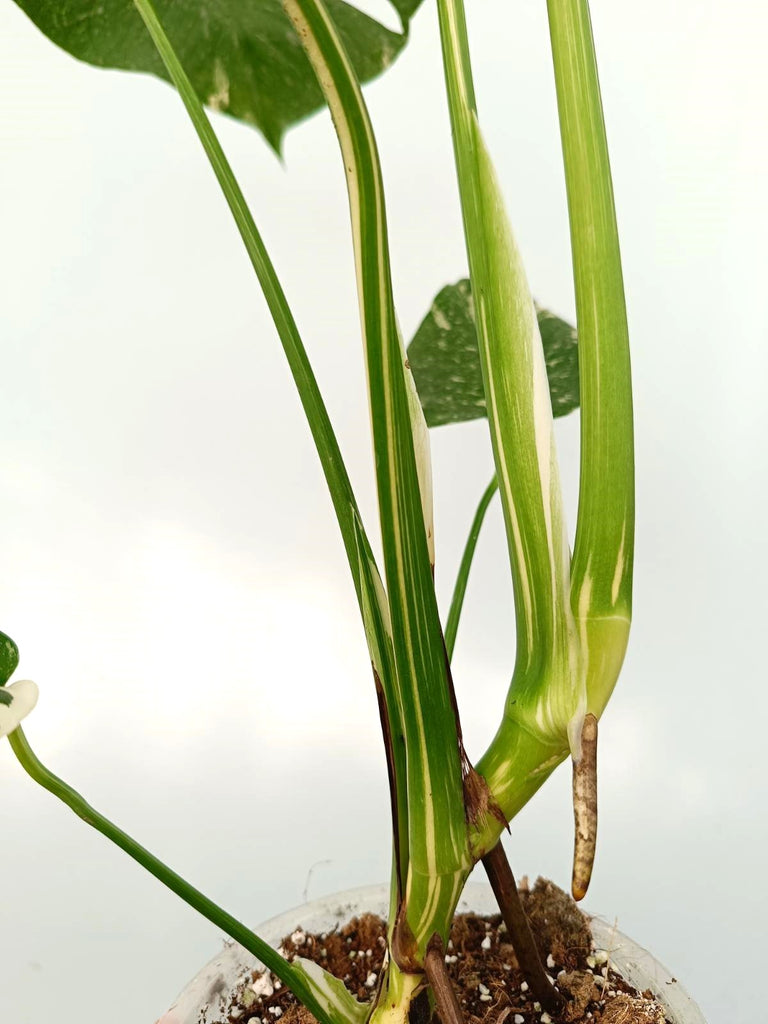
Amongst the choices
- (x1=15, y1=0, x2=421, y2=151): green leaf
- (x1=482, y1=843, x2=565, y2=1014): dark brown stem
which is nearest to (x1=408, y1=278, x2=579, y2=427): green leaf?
(x1=15, y1=0, x2=421, y2=151): green leaf

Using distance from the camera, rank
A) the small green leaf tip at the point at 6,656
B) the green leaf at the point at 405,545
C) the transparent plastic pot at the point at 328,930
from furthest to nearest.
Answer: the transparent plastic pot at the point at 328,930 < the small green leaf tip at the point at 6,656 < the green leaf at the point at 405,545

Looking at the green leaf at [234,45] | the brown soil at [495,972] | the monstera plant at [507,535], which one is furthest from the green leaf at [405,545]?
the green leaf at [234,45]

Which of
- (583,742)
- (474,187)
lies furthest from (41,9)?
(583,742)

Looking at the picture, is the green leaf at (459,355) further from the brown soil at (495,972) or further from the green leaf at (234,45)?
the brown soil at (495,972)

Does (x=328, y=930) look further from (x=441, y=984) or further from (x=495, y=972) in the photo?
(x=441, y=984)

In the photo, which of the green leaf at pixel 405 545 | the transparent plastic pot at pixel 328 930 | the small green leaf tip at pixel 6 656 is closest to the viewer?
the green leaf at pixel 405 545

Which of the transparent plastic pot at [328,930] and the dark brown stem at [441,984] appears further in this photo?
the transparent plastic pot at [328,930]

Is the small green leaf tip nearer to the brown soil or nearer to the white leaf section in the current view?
the white leaf section
